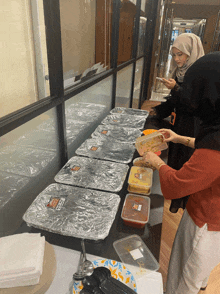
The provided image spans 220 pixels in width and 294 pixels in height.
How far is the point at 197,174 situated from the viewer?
712 millimetres

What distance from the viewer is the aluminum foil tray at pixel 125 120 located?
6.01 feet

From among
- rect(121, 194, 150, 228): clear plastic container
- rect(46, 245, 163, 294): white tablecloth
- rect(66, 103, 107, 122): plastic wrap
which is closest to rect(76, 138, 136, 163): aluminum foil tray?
rect(66, 103, 107, 122): plastic wrap

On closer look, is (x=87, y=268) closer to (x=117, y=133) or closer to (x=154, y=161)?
(x=154, y=161)

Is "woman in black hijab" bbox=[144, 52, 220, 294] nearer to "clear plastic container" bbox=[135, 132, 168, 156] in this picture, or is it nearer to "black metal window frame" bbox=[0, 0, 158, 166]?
"clear plastic container" bbox=[135, 132, 168, 156]

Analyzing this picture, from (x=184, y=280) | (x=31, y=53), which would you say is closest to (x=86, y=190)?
(x=184, y=280)

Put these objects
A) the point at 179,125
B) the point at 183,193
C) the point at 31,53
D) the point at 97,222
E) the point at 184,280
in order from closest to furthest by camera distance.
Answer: the point at 183,193, the point at 97,222, the point at 184,280, the point at 31,53, the point at 179,125

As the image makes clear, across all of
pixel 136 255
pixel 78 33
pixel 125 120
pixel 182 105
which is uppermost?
pixel 78 33

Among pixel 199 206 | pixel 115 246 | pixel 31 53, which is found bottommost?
pixel 115 246

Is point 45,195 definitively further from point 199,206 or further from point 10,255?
point 199,206

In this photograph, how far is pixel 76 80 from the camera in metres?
1.40

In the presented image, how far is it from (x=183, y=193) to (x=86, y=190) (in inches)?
19.1

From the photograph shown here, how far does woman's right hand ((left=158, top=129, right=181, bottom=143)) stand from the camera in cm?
123

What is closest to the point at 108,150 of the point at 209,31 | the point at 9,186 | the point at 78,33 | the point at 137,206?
the point at 137,206

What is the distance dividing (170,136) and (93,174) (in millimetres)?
514
